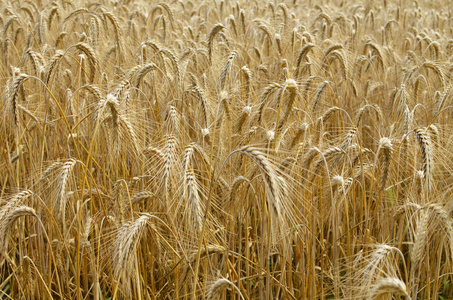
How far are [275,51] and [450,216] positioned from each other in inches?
133

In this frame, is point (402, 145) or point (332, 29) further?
point (332, 29)

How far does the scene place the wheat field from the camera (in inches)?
75.1

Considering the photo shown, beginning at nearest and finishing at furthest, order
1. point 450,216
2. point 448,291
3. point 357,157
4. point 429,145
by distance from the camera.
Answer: point 450,216 → point 429,145 → point 357,157 → point 448,291

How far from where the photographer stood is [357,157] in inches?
98.0

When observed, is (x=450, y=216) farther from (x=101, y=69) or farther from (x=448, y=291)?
(x=101, y=69)

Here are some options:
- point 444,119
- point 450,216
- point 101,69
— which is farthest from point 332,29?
point 450,216

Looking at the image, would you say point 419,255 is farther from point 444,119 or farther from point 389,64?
point 389,64

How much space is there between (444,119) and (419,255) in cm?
197

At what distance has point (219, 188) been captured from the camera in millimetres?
2807

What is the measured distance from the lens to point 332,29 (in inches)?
219

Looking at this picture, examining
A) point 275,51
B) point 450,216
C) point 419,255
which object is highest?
point 275,51

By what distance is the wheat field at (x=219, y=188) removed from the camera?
75.1 inches

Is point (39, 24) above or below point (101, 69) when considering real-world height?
above

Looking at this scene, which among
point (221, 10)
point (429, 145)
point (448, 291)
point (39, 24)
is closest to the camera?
point (429, 145)
